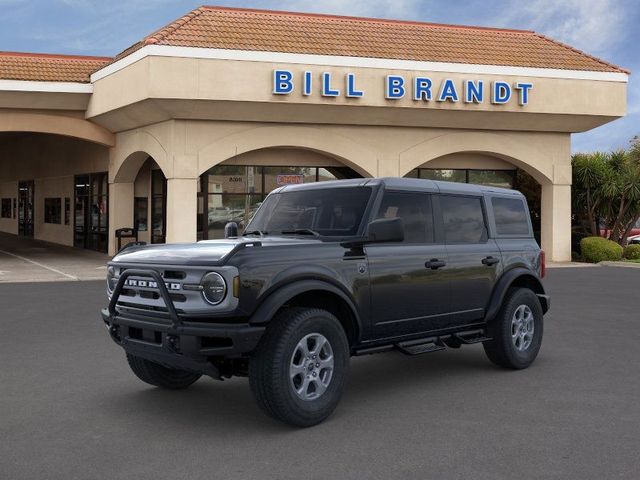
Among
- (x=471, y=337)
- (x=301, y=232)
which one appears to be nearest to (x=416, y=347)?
(x=471, y=337)

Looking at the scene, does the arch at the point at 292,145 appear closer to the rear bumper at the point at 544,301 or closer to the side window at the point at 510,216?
the side window at the point at 510,216

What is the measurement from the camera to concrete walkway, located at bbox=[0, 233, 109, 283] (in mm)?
19047

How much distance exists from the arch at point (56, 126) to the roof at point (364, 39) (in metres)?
3.17

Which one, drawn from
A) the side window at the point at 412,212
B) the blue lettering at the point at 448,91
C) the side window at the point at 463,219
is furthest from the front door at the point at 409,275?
the blue lettering at the point at 448,91

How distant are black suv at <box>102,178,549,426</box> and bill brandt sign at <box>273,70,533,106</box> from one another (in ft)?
47.2

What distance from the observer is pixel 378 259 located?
6355 millimetres

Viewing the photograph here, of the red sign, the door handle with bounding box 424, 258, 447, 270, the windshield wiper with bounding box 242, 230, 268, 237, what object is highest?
the red sign

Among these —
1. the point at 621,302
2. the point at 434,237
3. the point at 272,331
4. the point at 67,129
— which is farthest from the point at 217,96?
the point at 272,331

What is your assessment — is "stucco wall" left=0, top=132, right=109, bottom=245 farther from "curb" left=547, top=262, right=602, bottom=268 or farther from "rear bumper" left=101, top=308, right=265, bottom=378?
"rear bumper" left=101, top=308, right=265, bottom=378

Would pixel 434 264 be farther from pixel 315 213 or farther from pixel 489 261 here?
pixel 315 213

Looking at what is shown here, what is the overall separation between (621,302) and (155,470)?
11.8m

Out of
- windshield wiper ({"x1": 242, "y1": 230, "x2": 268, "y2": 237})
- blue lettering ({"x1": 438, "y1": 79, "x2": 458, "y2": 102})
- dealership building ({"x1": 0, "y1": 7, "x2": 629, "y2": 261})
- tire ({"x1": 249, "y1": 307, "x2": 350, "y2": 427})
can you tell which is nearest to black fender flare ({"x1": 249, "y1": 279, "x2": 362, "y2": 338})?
tire ({"x1": 249, "y1": 307, "x2": 350, "y2": 427})

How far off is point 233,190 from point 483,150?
28.6 ft

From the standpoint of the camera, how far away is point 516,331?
783 centimetres
